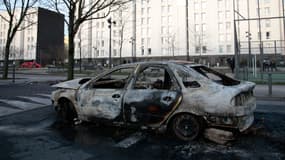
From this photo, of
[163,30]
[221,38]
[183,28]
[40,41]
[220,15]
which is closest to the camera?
[220,15]

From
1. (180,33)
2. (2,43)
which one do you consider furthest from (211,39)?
(2,43)

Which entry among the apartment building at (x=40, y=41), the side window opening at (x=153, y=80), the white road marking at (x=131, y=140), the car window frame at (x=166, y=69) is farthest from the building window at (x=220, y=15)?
the white road marking at (x=131, y=140)

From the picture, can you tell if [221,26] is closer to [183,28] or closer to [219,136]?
[183,28]

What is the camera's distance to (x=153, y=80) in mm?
5711

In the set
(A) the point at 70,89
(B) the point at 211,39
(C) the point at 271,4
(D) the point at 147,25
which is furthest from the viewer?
(D) the point at 147,25

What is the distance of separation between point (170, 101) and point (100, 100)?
63.4 inches

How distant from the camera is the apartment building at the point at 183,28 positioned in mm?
58312

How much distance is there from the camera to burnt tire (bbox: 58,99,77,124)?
627 cm

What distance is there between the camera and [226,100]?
14.5 ft

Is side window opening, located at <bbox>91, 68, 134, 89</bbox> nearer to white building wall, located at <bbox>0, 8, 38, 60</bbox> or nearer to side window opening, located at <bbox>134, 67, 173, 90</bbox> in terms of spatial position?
side window opening, located at <bbox>134, 67, 173, 90</bbox>

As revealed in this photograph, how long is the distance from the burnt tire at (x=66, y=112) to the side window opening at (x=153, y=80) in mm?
1988

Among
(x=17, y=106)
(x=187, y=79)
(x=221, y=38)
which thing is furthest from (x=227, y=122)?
(x=221, y=38)

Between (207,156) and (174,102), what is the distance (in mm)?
1193

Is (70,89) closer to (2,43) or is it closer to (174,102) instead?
A: (174,102)
